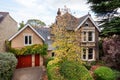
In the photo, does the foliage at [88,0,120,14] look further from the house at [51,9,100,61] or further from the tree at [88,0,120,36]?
the house at [51,9,100,61]

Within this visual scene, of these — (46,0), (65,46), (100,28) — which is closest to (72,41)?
(65,46)

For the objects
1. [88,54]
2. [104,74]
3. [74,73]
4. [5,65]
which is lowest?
[104,74]

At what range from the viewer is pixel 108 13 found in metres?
34.3

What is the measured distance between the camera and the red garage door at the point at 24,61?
1362 inches

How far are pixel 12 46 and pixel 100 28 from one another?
619 inches

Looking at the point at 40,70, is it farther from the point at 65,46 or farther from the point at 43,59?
the point at 65,46

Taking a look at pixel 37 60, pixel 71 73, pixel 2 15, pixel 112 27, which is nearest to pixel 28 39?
pixel 37 60

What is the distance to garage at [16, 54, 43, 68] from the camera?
113ft

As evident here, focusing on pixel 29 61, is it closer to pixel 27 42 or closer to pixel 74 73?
pixel 27 42

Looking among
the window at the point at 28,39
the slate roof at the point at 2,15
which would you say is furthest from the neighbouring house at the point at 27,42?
the slate roof at the point at 2,15

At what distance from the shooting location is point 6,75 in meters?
24.5

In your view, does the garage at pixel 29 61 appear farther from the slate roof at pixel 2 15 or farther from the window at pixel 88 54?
the window at pixel 88 54

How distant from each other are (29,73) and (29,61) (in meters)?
4.78

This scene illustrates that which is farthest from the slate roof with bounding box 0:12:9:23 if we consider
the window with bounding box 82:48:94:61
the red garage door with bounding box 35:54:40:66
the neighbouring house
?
the window with bounding box 82:48:94:61
